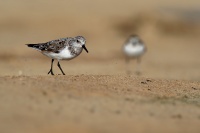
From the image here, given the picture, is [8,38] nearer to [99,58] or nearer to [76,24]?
[76,24]

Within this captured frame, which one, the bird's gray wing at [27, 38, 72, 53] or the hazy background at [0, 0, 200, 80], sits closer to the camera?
the bird's gray wing at [27, 38, 72, 53]

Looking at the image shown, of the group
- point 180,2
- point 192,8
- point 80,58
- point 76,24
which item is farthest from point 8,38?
point 180,2

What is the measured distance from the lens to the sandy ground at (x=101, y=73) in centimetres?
963

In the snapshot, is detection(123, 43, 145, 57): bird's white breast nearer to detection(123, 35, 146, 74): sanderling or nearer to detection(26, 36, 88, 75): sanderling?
detection(123, 35, 146, 74): sanderling

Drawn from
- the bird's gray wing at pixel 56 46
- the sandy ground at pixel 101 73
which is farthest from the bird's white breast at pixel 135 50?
the bird's gray wing at pixel 56 46

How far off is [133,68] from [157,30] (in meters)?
13.0

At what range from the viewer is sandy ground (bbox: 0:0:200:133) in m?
9.63

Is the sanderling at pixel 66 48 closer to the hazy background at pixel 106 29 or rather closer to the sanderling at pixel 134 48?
the sanderling at pixel 134 48

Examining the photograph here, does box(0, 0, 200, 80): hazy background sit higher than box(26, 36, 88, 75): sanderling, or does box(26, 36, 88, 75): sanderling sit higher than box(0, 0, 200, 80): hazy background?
box(0, 0, 200, 80): hazy background

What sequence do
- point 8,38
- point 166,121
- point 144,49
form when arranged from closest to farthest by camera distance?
point 166,121, point 144,49, point 8,38

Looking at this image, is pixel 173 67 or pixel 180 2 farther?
pixel 180 2

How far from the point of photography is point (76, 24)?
3831 centimetres

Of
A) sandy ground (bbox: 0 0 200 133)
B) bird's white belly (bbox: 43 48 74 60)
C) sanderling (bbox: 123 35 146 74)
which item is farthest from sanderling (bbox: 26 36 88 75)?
sanderling (bbox: 123 35 146 74)

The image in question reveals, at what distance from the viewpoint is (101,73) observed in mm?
22844
